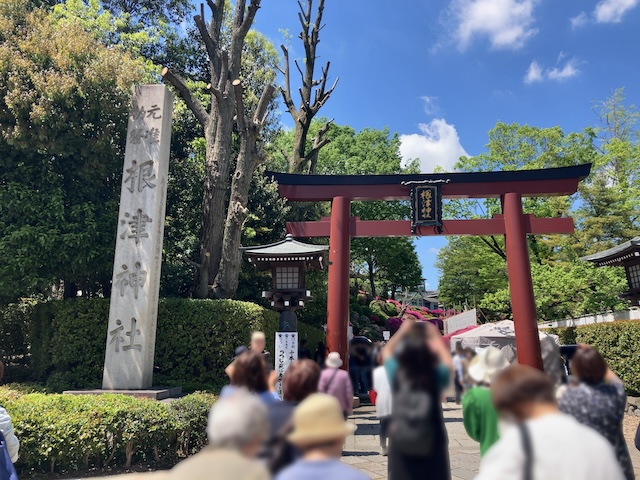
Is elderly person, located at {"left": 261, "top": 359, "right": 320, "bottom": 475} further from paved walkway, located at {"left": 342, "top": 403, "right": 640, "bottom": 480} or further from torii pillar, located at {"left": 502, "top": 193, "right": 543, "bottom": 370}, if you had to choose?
torii pillar, located at {"left": 502, "top": 193, "right": 543, "bottom": 370}

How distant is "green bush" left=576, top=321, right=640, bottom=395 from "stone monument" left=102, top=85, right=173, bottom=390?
11886mm

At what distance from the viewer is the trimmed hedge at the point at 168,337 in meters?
10.6

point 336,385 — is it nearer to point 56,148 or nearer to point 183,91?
point 56,148

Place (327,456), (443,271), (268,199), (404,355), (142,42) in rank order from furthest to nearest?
(443,271) → (142,42) → (268,199) → (404,355) → (327,456)

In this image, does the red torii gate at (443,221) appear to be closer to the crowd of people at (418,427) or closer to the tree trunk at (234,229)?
the tree trunk at (234,229)

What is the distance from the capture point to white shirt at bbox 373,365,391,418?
89.7 inches

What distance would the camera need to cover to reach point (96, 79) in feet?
36.7

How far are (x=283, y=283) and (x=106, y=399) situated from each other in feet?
15.0

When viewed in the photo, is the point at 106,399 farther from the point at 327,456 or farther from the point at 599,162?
the point at 599,162

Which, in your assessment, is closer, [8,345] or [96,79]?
[96,79]

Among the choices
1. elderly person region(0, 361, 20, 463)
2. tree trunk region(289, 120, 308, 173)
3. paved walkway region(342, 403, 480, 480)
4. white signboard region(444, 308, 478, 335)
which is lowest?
paved walkway region(342, 403, 480, 480)

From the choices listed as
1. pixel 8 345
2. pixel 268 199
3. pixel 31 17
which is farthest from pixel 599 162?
pixel 8 345

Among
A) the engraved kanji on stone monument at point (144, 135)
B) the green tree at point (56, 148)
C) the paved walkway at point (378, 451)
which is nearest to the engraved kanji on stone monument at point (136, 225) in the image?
the green tree at point (56, 148)

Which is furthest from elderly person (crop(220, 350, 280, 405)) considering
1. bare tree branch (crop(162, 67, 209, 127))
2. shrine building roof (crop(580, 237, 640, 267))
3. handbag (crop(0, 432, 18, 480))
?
shrine building roof (crop(580, 237, 640, 267))
